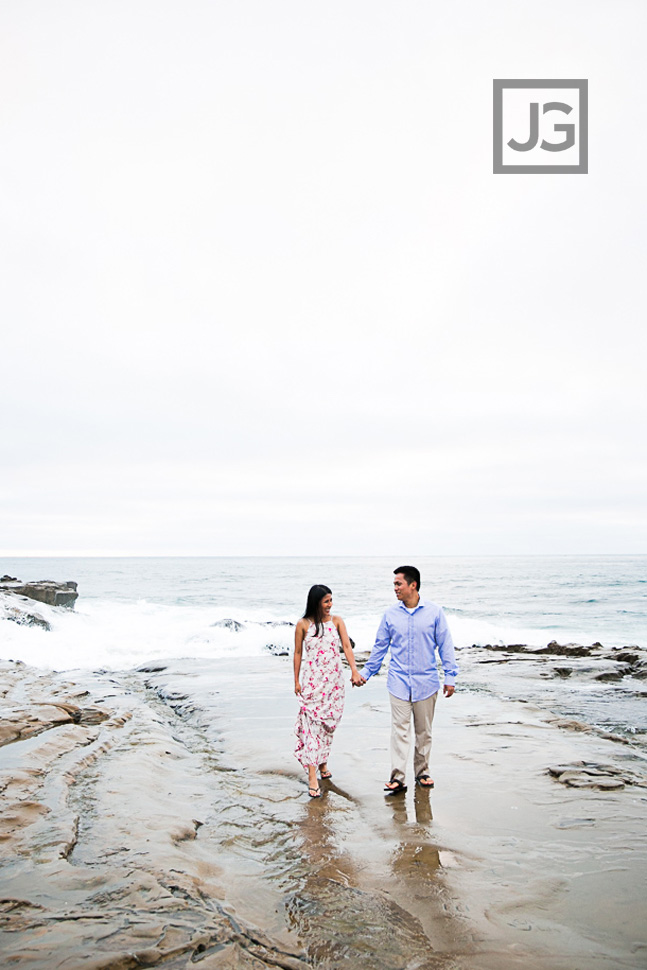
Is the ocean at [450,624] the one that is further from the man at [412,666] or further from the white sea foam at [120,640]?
the man at [412,666]

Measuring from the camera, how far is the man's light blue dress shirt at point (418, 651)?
20.0 feet

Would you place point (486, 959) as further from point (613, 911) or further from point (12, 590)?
point (12, 590)

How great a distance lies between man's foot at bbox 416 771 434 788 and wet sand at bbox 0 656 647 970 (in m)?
0.14

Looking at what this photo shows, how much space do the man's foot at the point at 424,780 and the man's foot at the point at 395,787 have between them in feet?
0.78

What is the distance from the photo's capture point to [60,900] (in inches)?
140

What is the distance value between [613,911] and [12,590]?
92.3 feet

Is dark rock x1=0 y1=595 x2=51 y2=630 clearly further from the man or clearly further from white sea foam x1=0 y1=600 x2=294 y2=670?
the man

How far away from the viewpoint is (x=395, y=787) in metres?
6.09

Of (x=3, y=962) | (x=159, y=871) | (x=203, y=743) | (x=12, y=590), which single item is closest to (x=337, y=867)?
(x=159, y=871)

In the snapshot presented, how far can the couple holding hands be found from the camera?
240 inches

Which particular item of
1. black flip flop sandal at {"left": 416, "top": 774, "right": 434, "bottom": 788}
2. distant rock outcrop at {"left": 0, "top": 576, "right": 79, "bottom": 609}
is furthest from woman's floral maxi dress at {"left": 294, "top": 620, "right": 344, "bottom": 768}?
distant rock outcrop at {"left": 0, "top": 576, "right": 79, "bottom": 609}

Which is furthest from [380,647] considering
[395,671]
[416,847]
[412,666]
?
[416,847]

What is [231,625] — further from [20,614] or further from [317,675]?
[317,675]

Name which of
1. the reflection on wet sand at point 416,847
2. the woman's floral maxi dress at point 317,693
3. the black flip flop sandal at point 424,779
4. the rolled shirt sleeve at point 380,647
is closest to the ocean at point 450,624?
the black flip flop sandal at point 424,779
